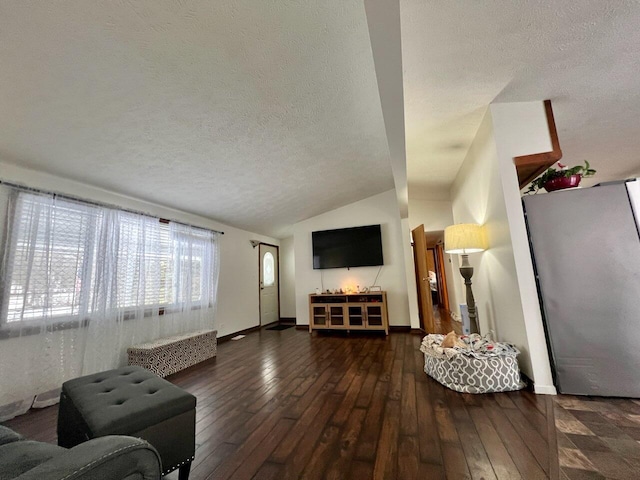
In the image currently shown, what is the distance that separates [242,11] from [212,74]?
49cm

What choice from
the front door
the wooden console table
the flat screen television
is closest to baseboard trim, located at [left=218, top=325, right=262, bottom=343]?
the front door

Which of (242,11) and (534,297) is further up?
(242,11)

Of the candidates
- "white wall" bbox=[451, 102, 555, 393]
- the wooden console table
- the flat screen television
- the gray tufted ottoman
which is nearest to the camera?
the gray tufted ottoman

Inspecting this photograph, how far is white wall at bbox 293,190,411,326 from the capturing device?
4941mm

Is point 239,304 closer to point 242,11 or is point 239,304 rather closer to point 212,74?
point 212,74

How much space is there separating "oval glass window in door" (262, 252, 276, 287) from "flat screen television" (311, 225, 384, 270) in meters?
1.46

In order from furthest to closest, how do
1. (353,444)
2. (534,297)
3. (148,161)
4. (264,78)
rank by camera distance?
(148,161) → (534,297) → (264,78) → (353,444)

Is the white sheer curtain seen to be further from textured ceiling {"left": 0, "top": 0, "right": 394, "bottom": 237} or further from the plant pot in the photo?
the plant pot

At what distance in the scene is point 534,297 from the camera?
2123mm

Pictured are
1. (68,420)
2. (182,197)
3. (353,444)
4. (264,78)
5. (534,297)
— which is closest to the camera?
(68,420)

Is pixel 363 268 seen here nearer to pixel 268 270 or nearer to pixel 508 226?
pixel 268 270

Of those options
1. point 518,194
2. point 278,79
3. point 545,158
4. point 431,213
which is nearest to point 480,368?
point 518,194

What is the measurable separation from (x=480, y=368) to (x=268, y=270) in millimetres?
4974

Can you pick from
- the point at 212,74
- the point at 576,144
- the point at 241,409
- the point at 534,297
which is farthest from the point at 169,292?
the point at 576,144
